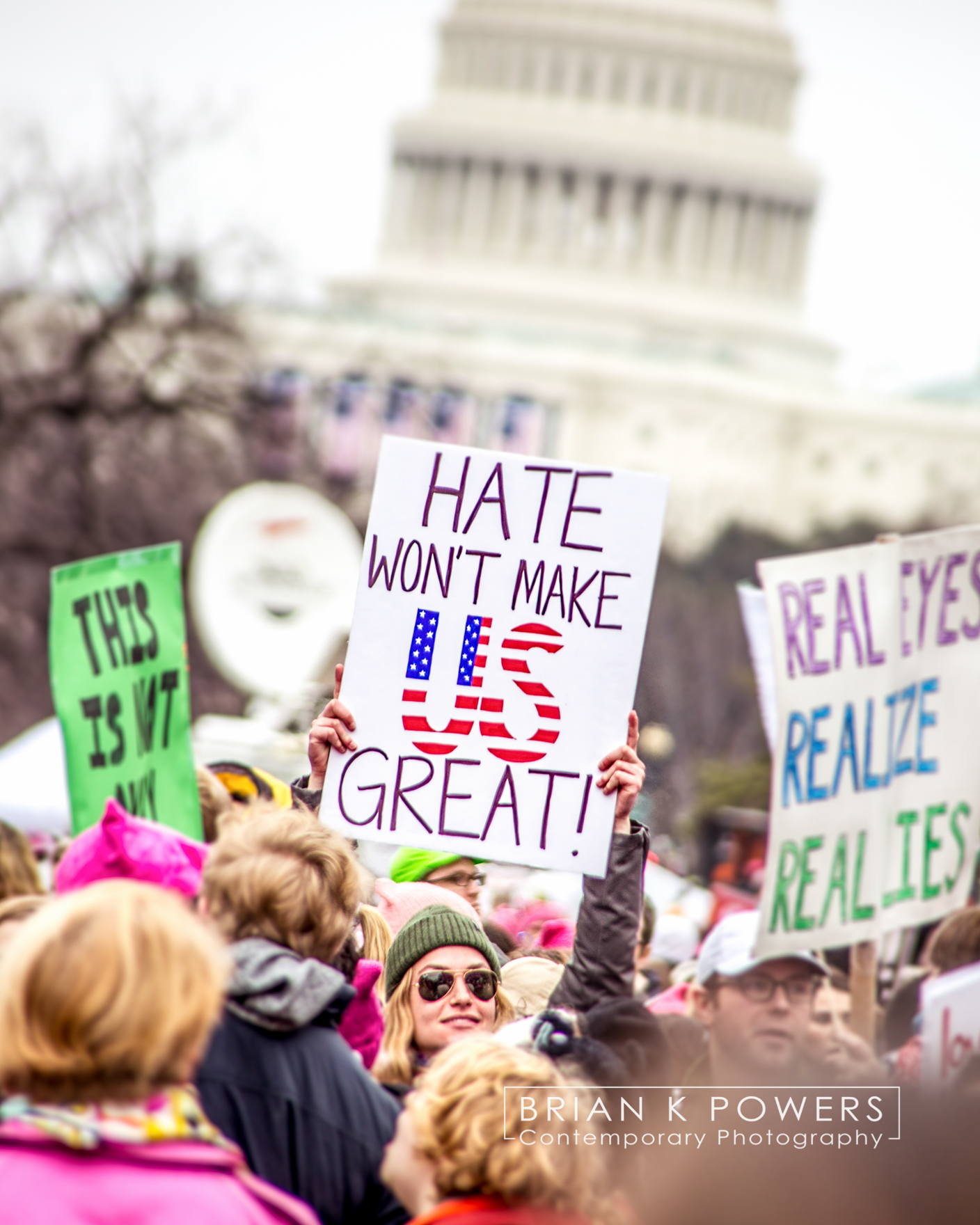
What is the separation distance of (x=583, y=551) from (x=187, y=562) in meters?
23.4

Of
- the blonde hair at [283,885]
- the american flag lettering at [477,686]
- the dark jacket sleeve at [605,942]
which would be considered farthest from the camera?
the american flag lettering at [477,686]

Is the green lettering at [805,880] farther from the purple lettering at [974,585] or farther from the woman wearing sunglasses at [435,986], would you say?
the woman wearing sunglasses at [435,986]

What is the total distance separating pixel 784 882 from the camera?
480 cm

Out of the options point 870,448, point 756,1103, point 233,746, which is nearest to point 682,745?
point 233,746

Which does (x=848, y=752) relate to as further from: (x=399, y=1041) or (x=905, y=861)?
(x=399, y=1041)

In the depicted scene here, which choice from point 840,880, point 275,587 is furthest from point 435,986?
point 275,587

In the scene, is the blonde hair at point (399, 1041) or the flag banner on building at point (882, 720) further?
the flag banner on building at point (882, 720)

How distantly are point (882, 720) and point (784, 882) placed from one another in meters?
0.60

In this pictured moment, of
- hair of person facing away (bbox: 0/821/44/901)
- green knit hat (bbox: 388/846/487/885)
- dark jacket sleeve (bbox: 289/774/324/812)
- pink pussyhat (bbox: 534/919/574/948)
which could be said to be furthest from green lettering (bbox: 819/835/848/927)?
hair of person facing away (bbox: 0/821/44/901)

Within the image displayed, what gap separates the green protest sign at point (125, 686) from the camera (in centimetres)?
602

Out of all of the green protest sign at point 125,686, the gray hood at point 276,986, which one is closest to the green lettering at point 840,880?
the gray hood at point 276,986

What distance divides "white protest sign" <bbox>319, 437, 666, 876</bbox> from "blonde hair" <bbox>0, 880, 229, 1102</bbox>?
156 centimetres

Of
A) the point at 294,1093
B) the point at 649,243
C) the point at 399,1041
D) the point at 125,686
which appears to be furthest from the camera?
the point at 649,243

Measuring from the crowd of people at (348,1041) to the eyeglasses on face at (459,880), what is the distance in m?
0.16
